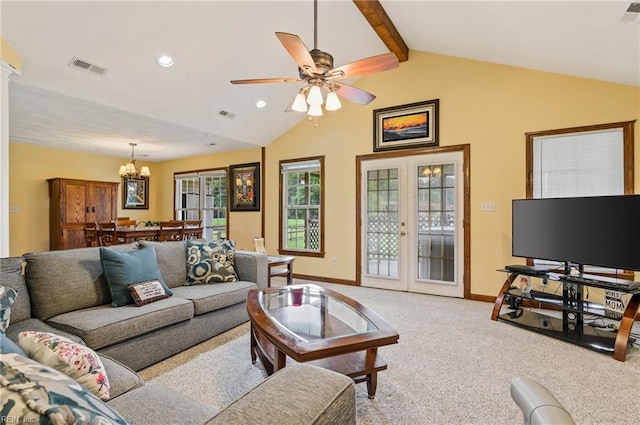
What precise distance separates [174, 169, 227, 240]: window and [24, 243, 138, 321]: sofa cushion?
4344 millimetres

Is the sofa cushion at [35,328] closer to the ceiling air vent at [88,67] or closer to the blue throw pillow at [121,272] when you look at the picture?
the blue throw pillow at [121,272]

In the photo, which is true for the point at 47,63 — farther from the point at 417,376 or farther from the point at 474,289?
the point at 474,289

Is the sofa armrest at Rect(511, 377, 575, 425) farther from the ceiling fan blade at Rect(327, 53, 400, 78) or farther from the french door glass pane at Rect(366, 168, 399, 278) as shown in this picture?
the french door glass pane at Rect(366, 168, 399, 278)

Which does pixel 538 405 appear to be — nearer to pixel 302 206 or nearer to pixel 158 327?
pixel 158 327

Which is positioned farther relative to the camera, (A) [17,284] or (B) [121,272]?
(B) [121,272]

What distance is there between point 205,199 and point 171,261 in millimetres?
4355

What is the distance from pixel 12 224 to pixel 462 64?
785 centimetres

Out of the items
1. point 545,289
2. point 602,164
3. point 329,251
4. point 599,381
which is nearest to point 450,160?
point 602,164

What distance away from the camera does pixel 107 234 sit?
4.80 m

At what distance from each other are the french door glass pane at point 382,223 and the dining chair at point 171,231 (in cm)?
310

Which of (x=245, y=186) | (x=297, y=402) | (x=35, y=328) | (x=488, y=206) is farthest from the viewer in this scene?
(x=245, y=186)

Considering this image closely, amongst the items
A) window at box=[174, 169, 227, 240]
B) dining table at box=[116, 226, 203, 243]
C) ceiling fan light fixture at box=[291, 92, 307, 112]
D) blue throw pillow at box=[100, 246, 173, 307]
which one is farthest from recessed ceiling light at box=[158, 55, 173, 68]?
window at box=[174, 169, 227, 240]

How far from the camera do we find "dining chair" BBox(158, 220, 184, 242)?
5.04 metres

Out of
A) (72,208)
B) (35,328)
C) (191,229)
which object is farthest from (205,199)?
(35,328)
